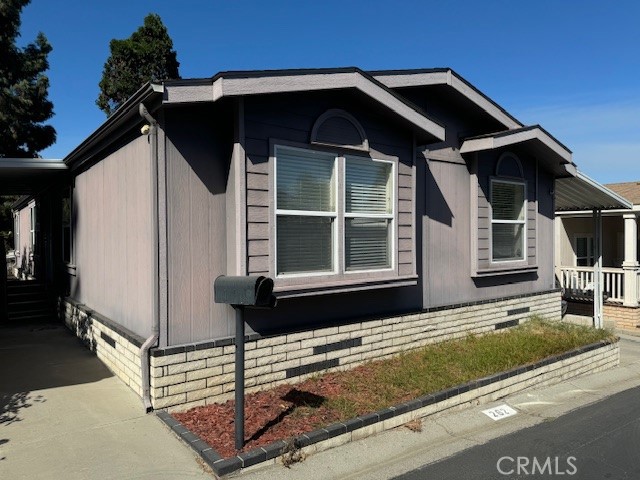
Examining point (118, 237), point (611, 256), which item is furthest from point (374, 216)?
point (611, 256)

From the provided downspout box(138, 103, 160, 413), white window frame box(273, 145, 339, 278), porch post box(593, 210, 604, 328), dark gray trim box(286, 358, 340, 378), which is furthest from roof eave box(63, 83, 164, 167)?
porch post box(593, 210, 604, 328)

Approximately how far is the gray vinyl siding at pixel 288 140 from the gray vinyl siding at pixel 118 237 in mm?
1074

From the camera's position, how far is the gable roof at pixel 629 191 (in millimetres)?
13409

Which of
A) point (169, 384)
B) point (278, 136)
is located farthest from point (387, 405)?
point (278, 136)

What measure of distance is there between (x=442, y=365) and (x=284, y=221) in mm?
2843

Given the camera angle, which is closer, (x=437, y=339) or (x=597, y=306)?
(x=437, y=339)

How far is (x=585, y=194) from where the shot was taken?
35.1ft

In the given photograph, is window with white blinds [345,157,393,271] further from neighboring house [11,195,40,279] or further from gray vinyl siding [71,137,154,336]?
neighboring house [11,195,40,279]

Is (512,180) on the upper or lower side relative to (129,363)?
upper

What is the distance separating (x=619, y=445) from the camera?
4758 mm

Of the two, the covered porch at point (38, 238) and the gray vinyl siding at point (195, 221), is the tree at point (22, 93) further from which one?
the gray vinyl siding at point (195, 221)

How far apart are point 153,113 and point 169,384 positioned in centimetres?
270

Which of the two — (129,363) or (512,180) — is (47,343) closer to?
Answer: (129,363)

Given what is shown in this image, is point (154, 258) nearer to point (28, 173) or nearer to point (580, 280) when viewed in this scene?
point (28, 173)
